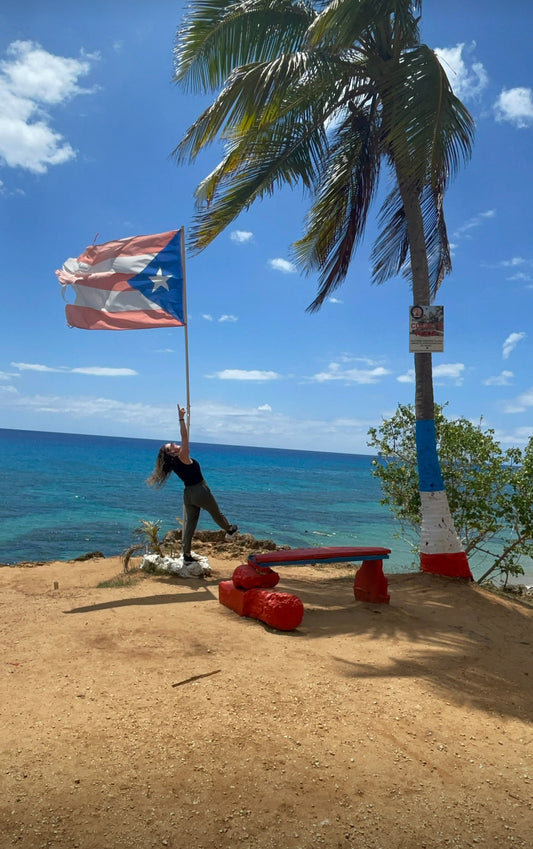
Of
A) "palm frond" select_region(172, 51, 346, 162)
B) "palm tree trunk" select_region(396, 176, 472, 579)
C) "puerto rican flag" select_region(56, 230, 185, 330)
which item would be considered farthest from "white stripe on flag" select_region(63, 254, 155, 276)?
"palm tree trunk" select_region(396, 176, 472, 579)

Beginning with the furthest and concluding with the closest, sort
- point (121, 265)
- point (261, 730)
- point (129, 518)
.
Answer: point (129, 518), point (121, 265), point (261, 730)

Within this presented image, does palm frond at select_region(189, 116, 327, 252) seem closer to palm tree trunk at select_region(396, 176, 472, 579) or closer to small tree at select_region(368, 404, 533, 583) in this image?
palm tree trunk at select_region(396, 176, 472, 579)

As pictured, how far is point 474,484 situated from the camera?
8.26 metres

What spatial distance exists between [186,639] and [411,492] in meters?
5.56

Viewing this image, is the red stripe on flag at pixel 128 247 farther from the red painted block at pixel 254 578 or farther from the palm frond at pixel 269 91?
the red painted block at pixel 254 578

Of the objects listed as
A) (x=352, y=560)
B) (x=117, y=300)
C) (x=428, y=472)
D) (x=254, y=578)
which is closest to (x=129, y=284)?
(x=117, y=300)

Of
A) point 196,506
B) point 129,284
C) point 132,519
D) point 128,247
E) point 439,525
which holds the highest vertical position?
point 128,247

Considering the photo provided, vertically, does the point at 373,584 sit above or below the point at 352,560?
below

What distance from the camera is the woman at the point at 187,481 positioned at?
286 inches

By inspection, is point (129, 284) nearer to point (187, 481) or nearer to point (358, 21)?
point (187, 481)

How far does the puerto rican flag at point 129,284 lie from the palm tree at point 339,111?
0.71 m

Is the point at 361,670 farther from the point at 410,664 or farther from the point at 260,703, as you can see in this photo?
the point at 260,703

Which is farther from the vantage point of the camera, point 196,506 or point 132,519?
point 132,519

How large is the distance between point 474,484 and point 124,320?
5942mm
